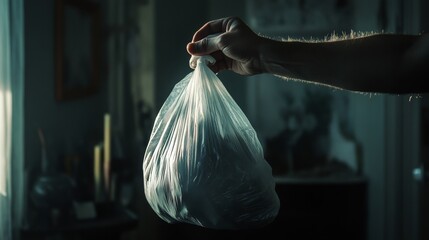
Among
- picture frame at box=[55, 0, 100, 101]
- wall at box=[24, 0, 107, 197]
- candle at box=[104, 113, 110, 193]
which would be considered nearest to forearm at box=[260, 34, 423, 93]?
wall at box=[24, 0, 107, 197]

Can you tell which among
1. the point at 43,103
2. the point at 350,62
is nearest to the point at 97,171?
the point at 43,103

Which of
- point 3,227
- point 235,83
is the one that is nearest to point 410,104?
point 235,83

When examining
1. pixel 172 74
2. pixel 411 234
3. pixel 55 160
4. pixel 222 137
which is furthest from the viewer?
pixel 172 74

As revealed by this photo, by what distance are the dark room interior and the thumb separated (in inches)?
33.1

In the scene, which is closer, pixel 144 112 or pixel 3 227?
pixel 3 227

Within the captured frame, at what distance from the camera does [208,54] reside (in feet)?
2.97

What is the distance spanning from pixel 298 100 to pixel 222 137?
2.33m

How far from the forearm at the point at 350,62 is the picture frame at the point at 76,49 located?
1.42 meters

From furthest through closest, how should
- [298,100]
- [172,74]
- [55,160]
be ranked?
1. [298,100]
2. [172,74]
3. [55,160]

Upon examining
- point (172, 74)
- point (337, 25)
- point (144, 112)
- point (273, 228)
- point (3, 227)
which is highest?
point (337, 25)

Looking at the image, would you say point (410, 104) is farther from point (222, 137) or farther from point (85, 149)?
point (222, 137)

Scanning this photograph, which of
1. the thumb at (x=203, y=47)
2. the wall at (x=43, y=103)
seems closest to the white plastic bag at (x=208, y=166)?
the thumb at (x=203, y=47)

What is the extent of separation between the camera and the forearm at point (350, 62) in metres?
0.78

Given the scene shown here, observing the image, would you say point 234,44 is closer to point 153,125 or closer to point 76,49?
point 153,125
